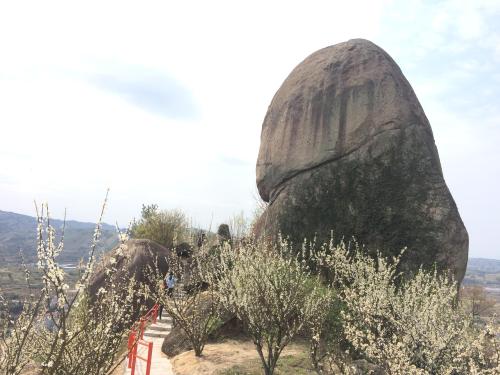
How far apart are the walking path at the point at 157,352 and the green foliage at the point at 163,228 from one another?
8461 millimetres

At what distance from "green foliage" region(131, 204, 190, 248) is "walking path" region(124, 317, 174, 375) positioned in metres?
8.46

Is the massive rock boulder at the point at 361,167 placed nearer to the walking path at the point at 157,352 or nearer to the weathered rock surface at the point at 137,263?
the walking path at the point at 157,352

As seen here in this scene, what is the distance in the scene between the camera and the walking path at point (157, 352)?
11.4 metres

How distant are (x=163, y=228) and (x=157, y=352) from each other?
14444mm

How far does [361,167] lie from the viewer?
15000 millimetres

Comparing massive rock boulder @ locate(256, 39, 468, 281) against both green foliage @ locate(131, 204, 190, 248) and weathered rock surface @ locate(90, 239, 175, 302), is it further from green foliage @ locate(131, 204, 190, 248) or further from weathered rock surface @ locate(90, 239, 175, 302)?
green foliage @ locate(131, 204, 190, 248)

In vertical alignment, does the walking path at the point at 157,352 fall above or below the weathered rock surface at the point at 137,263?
below

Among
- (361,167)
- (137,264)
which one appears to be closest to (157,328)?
(137,264)

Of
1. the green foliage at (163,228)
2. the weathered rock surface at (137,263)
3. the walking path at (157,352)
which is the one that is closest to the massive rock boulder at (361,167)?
the walking path at (157,352)

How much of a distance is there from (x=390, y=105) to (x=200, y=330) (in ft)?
33.5

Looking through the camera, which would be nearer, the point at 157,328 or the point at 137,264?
the point at 157,328

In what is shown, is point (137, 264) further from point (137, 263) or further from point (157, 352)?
point (157, 352)

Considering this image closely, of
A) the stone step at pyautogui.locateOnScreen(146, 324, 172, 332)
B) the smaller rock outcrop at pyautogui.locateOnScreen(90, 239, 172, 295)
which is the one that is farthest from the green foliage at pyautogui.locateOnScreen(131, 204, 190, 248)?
the stone step at pyautogui.locateOnScreen(146, 324, 172, 332)

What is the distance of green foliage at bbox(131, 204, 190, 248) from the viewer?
27.1m
